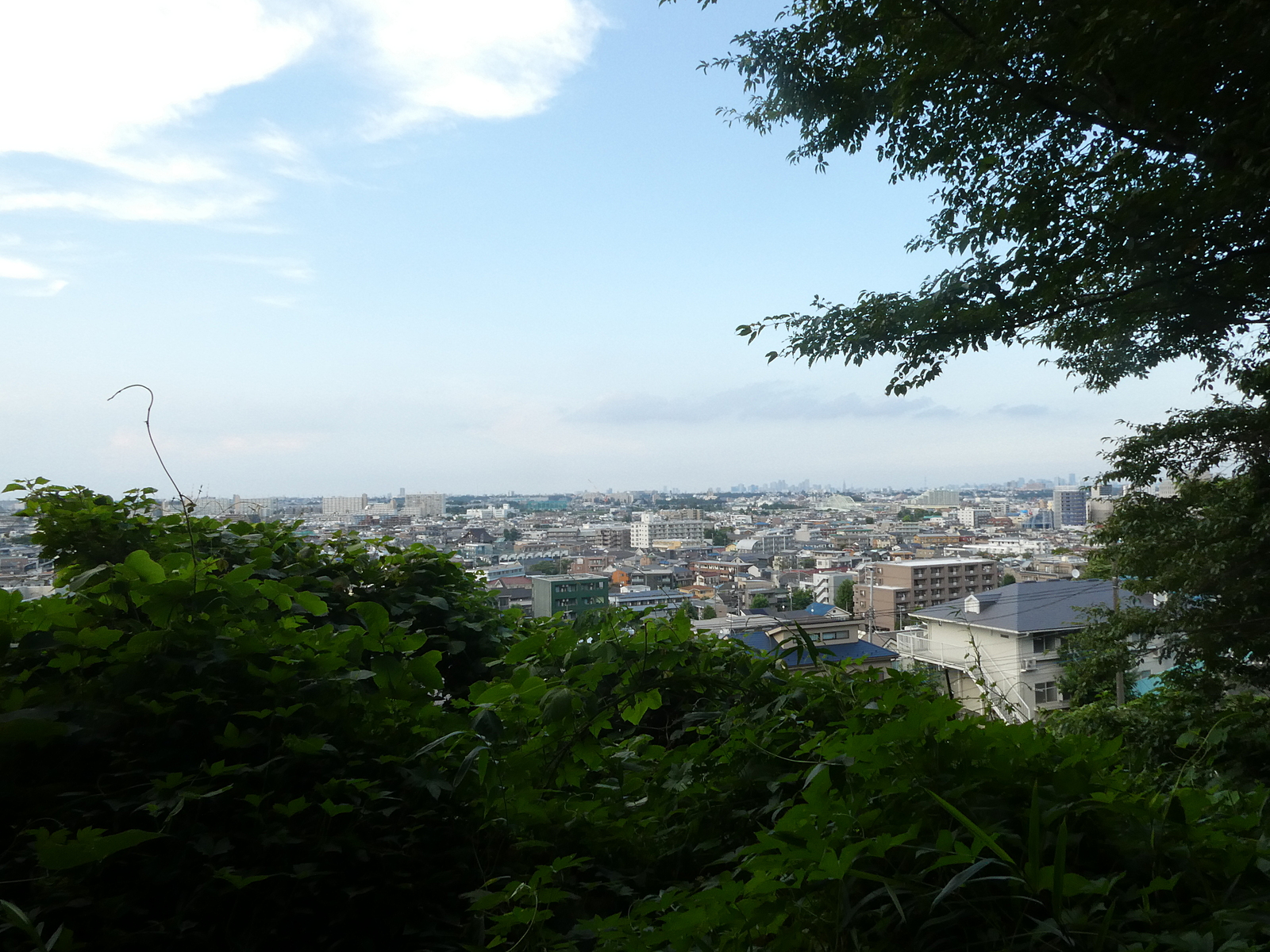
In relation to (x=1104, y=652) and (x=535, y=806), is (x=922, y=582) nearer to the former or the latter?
(x=1104, y=652)

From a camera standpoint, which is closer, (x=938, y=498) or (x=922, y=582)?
(x=922, y=582)

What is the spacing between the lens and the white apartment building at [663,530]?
177 inches

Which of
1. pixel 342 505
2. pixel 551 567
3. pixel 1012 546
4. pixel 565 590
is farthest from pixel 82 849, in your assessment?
pixel 1012 546

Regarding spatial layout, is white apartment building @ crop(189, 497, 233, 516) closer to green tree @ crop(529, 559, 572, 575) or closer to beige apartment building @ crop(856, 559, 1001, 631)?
green tree @ crop(529, 559, 572, 575)

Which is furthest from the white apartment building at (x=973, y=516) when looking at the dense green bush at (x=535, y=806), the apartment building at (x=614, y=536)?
the dense green bush at (x=535, y=806)

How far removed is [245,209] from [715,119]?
7.76 ft

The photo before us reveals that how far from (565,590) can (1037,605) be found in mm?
3341

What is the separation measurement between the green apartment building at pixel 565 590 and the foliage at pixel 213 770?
4.02 ft

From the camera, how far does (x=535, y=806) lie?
1.05 m

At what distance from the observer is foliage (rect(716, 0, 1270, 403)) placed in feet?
7.74

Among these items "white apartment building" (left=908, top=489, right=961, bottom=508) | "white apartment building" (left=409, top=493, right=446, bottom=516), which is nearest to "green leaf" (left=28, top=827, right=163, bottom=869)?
"white apartment building" (left=409, top=493, right=446, bottom=516)

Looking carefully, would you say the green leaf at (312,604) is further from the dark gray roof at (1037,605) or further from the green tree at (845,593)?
the dark gray roof at (1037,605)

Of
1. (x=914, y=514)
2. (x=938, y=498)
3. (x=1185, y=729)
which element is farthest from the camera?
(x=938, y=498)

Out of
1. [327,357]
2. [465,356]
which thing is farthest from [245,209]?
[465,356]
